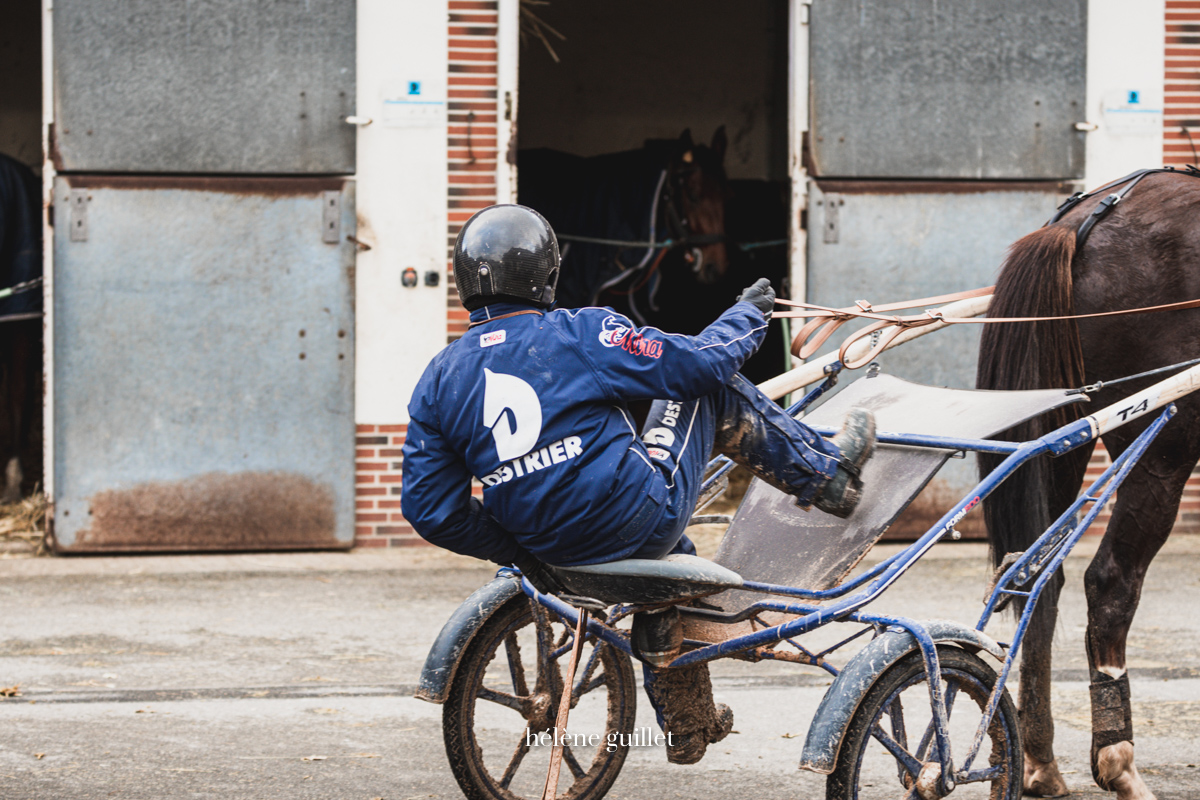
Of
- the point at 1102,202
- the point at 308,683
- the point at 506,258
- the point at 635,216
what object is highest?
the point at 635,216

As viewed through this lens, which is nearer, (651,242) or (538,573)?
(538,573)

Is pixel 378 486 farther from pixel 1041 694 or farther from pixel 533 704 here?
pixel 1041 694

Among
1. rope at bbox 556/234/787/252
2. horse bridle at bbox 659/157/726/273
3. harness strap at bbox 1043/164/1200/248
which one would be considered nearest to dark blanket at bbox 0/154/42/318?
rope at bbox 556/234/787/252

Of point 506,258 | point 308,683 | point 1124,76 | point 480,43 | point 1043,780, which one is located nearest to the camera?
point 506,258

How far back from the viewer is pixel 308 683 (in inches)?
208

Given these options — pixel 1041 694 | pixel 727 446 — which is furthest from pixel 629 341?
pixel 1041 694

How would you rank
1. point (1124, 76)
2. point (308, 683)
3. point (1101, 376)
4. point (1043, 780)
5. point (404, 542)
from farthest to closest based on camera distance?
1. point (1124, 76)
2. point (404, 542)
3. point (308, 683)
4. point (1101, 376)
5. point (1043, 780)

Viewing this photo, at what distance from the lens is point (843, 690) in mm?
3084

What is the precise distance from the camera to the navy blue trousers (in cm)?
319

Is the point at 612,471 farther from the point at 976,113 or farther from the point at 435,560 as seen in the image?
the point at 976,113

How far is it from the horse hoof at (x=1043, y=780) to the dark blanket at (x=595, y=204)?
6.43 meters

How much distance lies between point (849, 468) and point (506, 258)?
3.29ft

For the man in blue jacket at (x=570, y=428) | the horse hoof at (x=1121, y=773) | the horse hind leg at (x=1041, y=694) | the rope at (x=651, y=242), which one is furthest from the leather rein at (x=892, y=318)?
the rope at (x=651, y=242)

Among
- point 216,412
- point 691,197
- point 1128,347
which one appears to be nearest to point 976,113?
point 691,197
